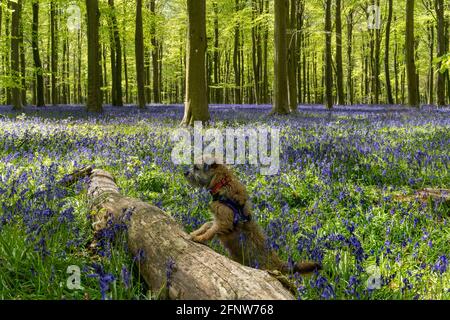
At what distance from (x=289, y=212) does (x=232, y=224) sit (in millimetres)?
2016

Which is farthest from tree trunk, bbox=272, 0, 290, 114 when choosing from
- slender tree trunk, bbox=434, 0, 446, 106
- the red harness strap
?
the red harness strap

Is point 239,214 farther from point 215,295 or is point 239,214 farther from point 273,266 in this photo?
point 215,295

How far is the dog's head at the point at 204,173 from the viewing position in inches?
169

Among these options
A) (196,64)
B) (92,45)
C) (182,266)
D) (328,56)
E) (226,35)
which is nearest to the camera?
(182,266)

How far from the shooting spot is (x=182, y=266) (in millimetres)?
3104

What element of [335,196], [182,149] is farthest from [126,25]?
[335,196]

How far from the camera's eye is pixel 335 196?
630cm

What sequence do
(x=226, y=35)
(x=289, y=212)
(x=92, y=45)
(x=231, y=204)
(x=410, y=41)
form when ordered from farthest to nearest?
(x=226, y=35) < (x=410, y=41) < (x=92, y=45) < (x=289, y=212) < (x=231, y=204)

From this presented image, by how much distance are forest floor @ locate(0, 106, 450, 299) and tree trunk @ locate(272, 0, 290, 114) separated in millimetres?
7338

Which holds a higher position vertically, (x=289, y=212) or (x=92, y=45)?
(x=92, y=45)

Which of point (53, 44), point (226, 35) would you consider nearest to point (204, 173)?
point (53, 44)

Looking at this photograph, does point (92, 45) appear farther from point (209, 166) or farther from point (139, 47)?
point (209, 166)

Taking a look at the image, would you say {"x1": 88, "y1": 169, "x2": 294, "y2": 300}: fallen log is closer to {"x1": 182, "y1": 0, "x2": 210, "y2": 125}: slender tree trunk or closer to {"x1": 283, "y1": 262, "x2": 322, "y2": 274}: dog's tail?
{"x1": 283, "y1": 262, "x2": 322, "y2": 274}: dog's tail

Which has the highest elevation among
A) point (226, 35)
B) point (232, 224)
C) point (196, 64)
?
point (226, 35)
